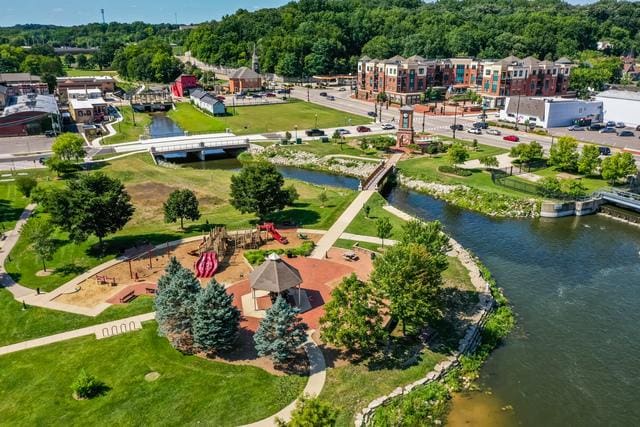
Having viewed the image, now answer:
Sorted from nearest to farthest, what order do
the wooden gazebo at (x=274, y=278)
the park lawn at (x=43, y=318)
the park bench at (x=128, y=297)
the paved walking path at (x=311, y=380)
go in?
the paved walking path at (x=311, y=380) < the park lawn at (x=43, y=318) < the wooden gazebo at (x=274, y=278) < the park bench at (x=128, y=297)

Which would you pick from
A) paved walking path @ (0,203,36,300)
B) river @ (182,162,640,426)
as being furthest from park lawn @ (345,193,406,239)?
paved walking path @ (0,203,36,300)

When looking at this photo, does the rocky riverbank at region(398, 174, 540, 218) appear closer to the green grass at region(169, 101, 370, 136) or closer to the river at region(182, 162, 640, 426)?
the river at region(182, 162, 640, 426)

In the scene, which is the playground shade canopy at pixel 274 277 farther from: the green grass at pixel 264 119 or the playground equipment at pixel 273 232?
the green grass at pixel 264 119

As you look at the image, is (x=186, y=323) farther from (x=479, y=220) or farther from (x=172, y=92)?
(x=172, y=92)

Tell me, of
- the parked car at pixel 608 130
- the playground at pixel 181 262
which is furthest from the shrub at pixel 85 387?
the parked car at pixel 608 130

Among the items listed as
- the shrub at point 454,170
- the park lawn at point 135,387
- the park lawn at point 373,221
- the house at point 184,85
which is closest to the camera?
the park lawn at point 135,387

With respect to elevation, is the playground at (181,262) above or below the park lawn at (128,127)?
below
